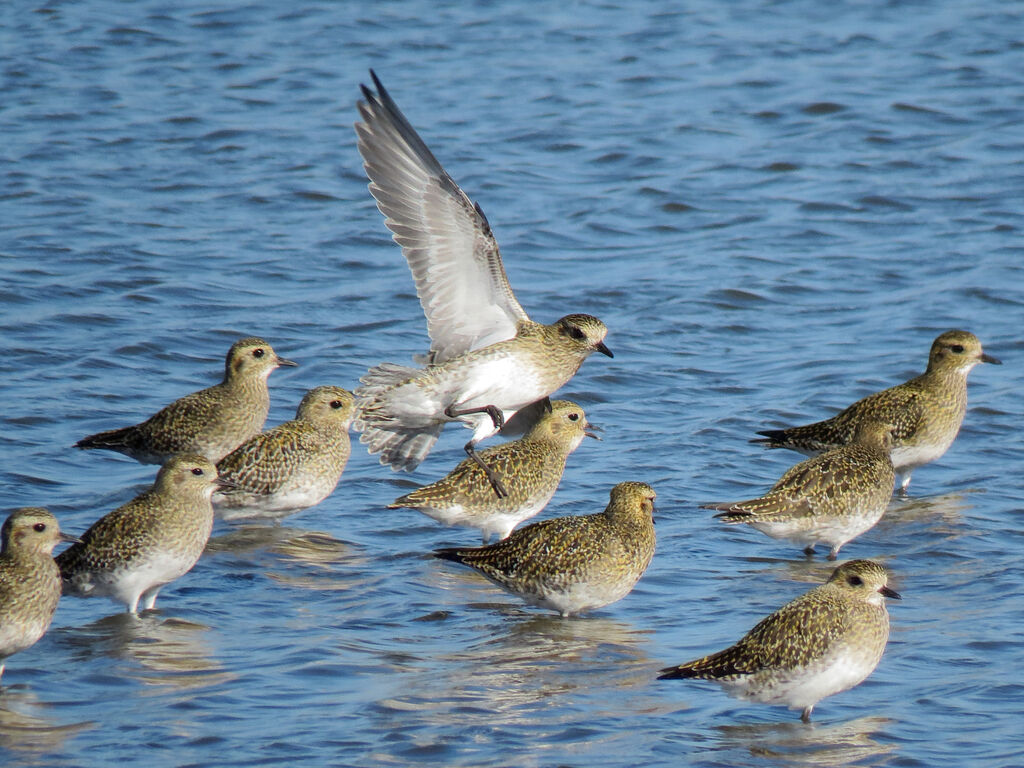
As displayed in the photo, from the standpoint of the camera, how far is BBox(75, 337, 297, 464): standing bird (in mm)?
11227

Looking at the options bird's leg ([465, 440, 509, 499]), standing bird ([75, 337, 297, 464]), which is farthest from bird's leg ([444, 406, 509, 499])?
standing bird ([75, 337, 297, 464])

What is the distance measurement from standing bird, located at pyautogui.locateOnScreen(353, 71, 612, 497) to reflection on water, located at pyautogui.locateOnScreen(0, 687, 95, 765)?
11.9 feet

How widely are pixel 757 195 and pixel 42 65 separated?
1026 cm

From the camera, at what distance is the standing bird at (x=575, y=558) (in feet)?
29.6

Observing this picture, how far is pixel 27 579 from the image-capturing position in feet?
26.5

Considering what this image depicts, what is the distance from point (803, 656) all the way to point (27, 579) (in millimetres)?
3862

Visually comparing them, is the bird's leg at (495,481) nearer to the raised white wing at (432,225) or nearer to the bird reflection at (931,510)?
the raised white wing at (432,225)

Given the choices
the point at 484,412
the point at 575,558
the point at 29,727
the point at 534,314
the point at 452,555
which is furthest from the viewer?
Answer: the point at 534,314

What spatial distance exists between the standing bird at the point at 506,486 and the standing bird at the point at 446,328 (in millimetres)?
111

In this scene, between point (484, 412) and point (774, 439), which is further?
point (774, 439)

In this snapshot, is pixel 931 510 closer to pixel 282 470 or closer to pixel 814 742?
pixel 814 742

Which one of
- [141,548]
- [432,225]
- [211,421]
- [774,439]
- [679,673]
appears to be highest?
[432,225]

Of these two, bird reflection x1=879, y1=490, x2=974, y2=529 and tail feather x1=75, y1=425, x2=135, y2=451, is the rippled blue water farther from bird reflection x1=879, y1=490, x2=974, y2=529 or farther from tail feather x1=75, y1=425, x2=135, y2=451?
tail feather x1=75, y1=425, x2=135, y2=451

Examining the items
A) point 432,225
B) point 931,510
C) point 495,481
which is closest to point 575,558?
point 495,481
